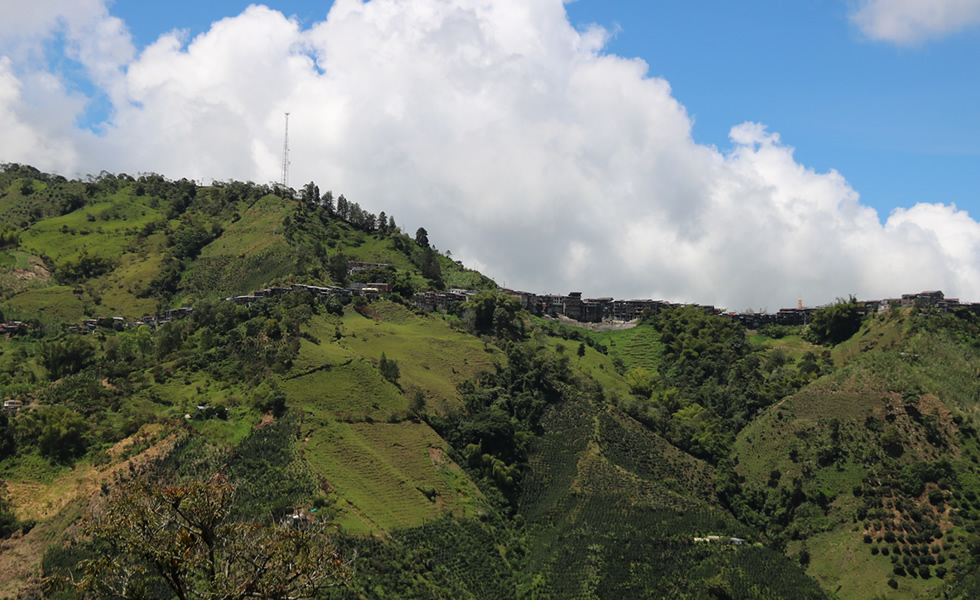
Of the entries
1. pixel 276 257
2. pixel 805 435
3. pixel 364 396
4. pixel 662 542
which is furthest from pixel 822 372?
pixel 276 257

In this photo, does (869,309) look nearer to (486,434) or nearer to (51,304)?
(486,434)

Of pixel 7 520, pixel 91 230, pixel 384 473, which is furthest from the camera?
pixel 91 230

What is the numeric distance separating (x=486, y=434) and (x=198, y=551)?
61.2m

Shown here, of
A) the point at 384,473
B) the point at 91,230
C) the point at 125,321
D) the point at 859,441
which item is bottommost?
the point at 384,473

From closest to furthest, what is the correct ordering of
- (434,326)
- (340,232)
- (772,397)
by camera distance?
(772,397), (434,326), (340,232)

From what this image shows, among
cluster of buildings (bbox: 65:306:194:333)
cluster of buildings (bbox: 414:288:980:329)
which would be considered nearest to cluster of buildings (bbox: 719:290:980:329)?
cluster of buildings (bbox: 414:288:980:329)

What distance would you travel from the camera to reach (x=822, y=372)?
103438 millimetres

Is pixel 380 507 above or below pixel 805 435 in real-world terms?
below

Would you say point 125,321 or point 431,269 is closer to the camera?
point 125,321

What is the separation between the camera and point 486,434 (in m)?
79.1

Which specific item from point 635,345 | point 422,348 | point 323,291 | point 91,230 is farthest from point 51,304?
point 635,345

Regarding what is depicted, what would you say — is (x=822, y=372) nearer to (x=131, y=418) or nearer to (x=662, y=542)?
(x=662, y=542)

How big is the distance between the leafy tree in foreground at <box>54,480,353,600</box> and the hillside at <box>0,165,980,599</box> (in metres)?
22.3

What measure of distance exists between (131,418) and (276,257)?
55.4 meters
